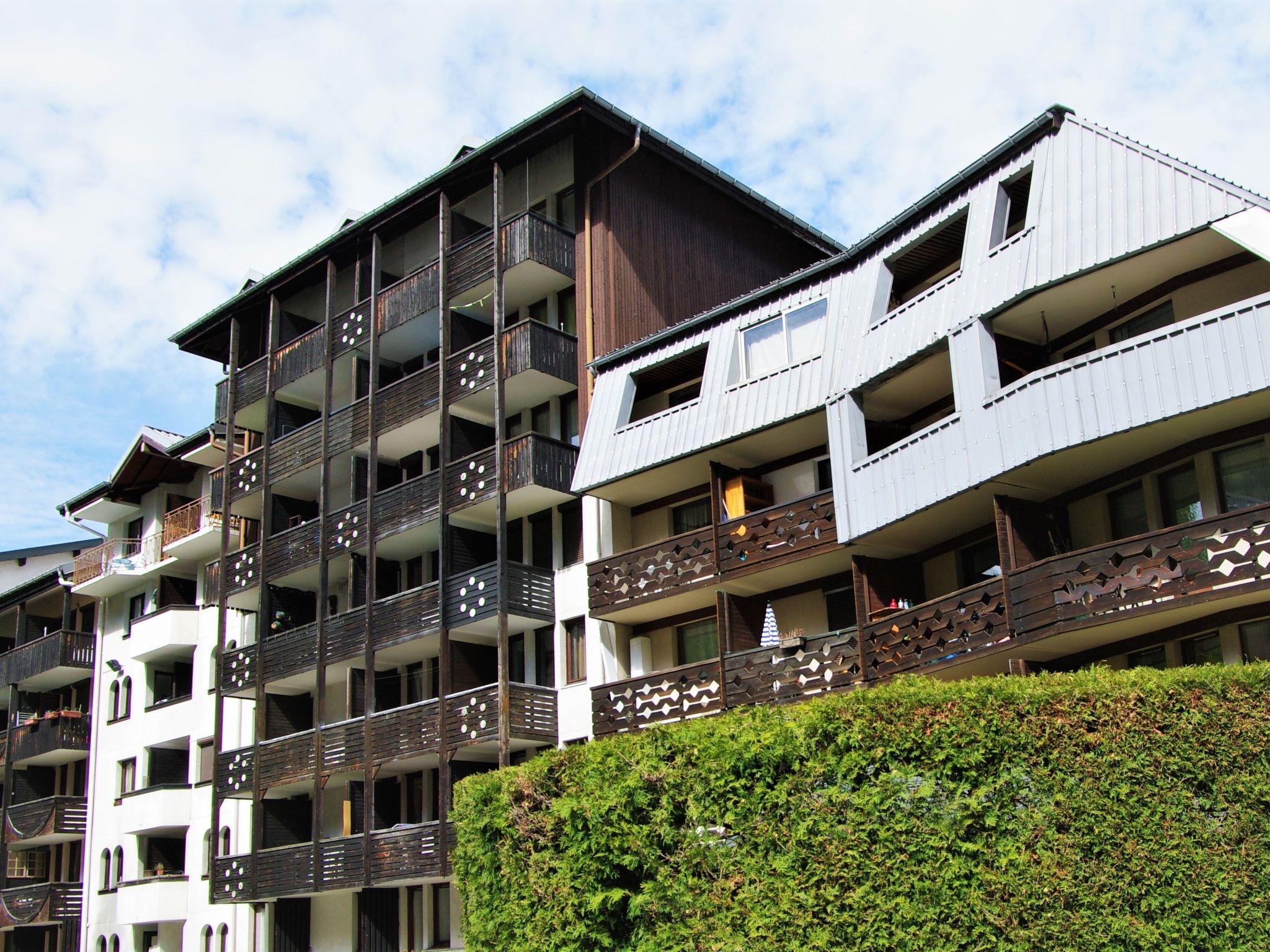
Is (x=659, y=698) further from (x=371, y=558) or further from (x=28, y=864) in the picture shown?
(x=28, y=864)

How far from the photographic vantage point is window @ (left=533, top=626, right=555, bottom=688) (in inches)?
1284

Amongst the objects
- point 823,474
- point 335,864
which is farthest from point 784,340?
point 335,864

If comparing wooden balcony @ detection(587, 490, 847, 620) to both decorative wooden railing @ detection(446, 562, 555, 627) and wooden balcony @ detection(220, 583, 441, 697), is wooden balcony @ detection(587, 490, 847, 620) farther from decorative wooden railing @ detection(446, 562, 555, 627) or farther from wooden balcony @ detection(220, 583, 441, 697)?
wooden balcony @ detection(220, 583, 441, 697)

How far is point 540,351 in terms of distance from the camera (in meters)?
32.8

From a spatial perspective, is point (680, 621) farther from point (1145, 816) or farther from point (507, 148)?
point (1145, 816)

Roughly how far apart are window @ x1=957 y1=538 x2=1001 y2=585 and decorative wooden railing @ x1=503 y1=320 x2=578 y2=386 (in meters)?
11.3

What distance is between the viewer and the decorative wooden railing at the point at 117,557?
48000mm

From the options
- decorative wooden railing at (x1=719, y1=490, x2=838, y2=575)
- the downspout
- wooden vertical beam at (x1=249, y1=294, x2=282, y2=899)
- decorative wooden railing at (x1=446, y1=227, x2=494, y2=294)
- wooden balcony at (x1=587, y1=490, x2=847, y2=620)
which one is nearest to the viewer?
decorative wooden railing at (x1=719, y1=490, x2=838, y2=575)

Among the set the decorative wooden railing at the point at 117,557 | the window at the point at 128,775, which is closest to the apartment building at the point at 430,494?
the window at the point at 128,775

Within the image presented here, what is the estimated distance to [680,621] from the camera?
30.7 m

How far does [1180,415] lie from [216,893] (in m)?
28.4

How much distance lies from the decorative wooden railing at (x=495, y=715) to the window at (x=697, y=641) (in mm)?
3154

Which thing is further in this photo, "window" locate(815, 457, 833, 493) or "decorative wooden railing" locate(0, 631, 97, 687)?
"decorative wooden railing" locate(0, 631, 97, 687)

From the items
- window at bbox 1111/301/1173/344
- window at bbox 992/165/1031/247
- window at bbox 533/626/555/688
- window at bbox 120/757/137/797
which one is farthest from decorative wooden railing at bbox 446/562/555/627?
window at bbox 120/757/137/797
